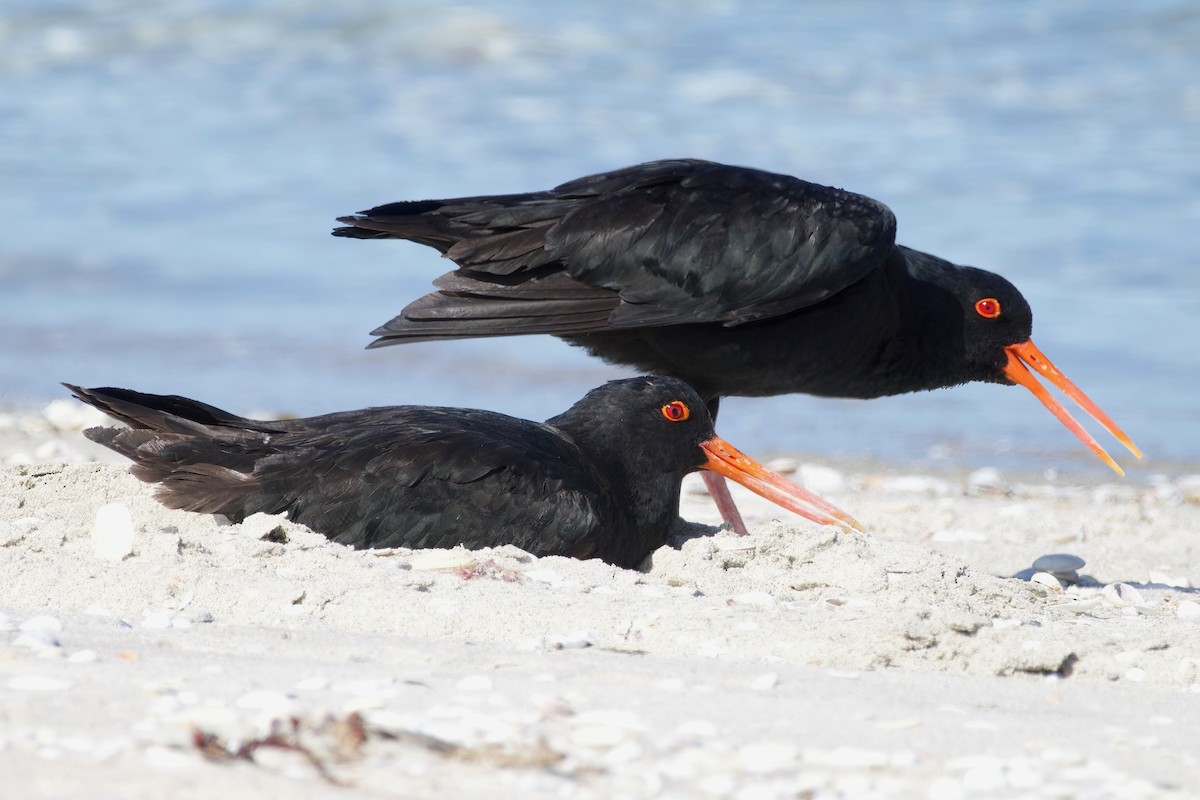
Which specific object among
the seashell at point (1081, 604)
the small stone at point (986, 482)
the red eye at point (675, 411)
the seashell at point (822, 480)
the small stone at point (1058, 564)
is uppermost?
the small stone at point (986, 482)

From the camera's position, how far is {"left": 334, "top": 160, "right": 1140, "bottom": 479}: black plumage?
18.5 ft

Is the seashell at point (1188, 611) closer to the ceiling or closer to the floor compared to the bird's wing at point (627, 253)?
closer to the floor

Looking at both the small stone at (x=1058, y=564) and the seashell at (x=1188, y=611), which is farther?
the small stone at (x=1058, y=564)

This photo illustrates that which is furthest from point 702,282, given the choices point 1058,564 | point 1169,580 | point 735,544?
point 1169,580

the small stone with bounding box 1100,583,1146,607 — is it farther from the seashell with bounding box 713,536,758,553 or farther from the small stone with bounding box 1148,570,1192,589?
the seashell with bounding box 713,536,758,553

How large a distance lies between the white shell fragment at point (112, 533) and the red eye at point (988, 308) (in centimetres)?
337

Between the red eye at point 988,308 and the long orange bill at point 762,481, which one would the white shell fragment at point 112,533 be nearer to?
the long orange bill at point 762,481

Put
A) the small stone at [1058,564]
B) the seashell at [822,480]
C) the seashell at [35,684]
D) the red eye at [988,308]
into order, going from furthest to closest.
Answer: the seashell at [822,480], the red eye at [988,308], the small stone at [1058,564], the seashell at [35,684]

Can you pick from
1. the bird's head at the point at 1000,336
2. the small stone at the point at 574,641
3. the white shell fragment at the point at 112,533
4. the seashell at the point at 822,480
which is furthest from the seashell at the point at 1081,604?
the white shell fragment at the point at 112,533

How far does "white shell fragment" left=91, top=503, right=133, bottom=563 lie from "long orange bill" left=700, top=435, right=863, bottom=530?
1.82 meters

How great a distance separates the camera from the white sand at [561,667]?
2615 millimetres

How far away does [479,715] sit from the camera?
2.87m

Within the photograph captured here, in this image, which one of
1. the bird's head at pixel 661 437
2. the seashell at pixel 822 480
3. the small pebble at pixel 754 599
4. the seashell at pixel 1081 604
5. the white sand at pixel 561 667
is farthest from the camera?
the seashell at pixel 822 480

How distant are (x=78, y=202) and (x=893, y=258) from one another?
9.31 metres
